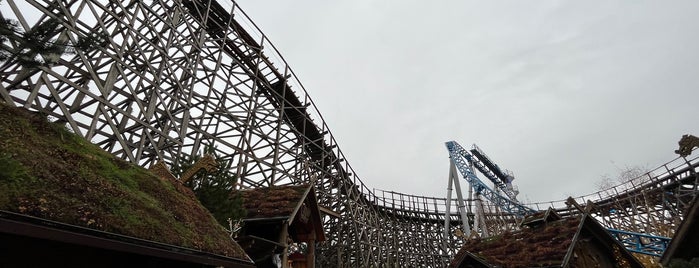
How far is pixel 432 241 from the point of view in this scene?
87.1 feet

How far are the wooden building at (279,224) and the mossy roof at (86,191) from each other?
214 centimetres

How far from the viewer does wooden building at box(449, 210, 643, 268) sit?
6988 mm

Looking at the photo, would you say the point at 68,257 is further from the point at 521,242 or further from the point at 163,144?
the point at 521,242

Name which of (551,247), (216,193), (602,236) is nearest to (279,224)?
(216,193)

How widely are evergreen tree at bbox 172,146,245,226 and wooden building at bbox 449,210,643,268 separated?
4.72 m

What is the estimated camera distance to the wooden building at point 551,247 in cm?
699

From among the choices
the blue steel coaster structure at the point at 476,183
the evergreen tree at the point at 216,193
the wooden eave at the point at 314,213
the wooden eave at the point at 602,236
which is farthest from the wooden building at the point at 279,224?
the blue steel coaster structure at the point at 476,183

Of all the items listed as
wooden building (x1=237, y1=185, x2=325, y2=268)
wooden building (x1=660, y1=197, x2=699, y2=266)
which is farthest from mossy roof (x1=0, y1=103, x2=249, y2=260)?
wooden building (x1=660, y1=197, x2=699, y2=266)

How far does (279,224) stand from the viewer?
24.7 ft

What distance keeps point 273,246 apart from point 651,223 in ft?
62.5

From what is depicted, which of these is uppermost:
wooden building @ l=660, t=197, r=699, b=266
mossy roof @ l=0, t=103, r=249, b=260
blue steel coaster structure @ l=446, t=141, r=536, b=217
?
blue steel coaster structure @ l=446, t=141, r=536, b=217

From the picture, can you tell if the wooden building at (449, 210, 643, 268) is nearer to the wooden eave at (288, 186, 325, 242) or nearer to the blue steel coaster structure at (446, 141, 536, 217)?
the wooden eave at (288, 186, 325, 242)

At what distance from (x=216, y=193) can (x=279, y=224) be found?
4.90ft

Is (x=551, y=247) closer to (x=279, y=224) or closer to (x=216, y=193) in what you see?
(x=279, y=224)
